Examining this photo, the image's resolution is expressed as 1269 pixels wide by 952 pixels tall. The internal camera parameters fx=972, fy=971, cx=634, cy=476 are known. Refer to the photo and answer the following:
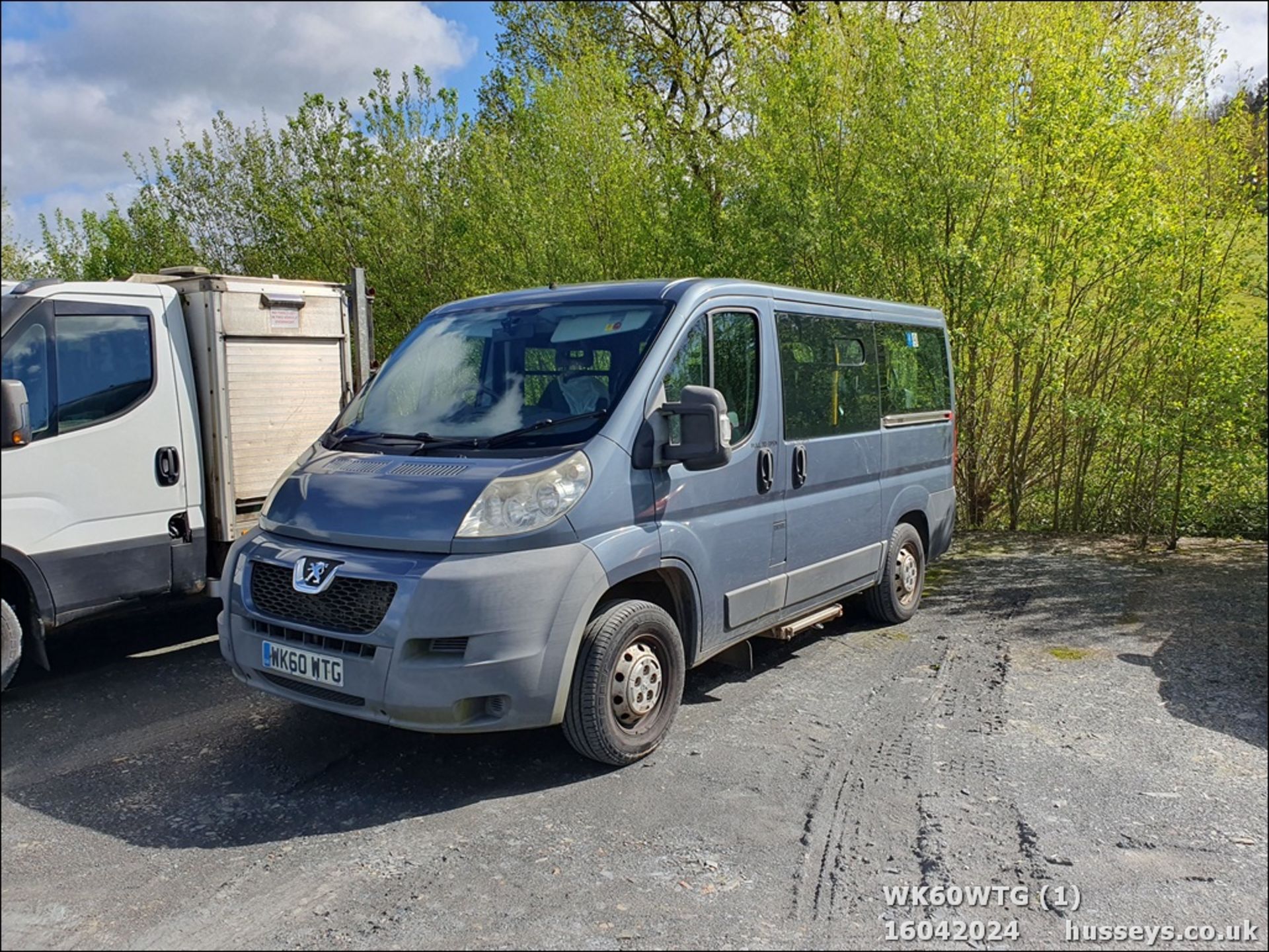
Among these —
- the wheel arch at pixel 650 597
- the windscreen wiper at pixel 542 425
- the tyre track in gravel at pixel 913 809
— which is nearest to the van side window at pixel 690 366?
the windscreen wiper at pixel 542 425

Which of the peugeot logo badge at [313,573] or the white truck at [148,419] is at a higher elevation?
the white truck at [148,419]

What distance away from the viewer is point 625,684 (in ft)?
14.3

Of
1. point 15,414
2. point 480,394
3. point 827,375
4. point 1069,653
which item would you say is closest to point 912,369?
point 827,375

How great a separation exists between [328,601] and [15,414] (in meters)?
1.56

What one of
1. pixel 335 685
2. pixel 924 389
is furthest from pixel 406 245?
pixel 335 685

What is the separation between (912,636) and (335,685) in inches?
166

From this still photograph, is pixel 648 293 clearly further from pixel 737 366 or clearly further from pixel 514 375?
pixel 514 375

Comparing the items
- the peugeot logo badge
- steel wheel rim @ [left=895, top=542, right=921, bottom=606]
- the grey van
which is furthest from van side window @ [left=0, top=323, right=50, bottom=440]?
steel wheel rim @ [left=895, top=542, right=921, bottom=606]

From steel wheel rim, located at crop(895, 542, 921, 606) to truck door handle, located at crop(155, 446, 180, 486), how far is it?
476 centimetres

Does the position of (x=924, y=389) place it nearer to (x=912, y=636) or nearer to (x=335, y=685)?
(x=912, y=636)

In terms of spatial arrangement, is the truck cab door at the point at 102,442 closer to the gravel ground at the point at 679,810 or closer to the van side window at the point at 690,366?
the gravel ground at the point at 679,810

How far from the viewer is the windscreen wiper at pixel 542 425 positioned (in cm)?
438

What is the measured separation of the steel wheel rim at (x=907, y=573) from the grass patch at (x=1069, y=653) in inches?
44.3

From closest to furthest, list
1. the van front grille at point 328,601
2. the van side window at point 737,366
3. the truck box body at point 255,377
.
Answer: the van front grille at point 328,601 → the van side window at point 737,366 → the truck box body at point 255,377
